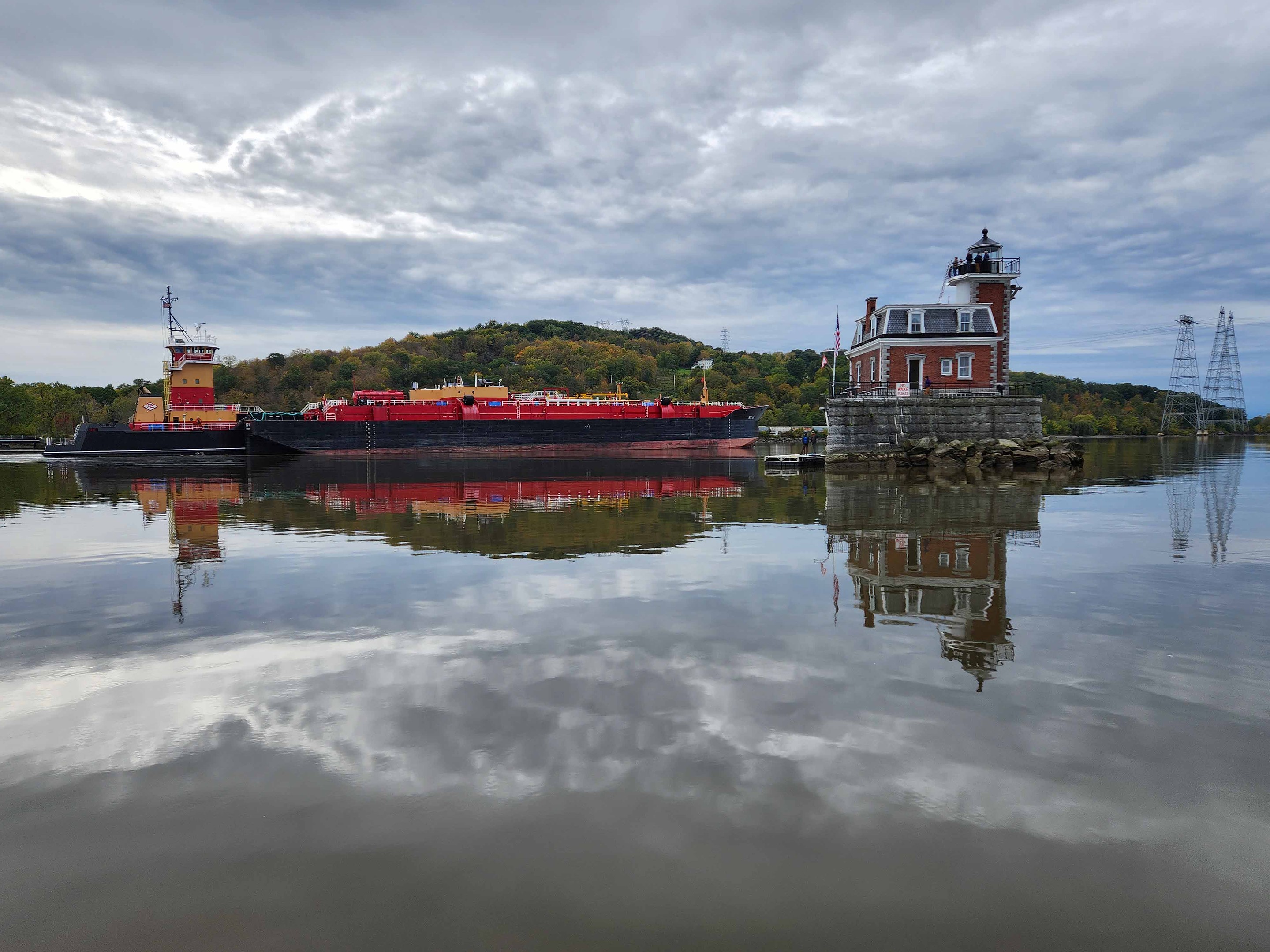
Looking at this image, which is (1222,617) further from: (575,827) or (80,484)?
(80,484)

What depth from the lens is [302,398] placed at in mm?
143875

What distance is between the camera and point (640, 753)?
570 centimetres

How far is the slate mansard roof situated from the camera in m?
40.6

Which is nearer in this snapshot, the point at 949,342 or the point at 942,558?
the point at 942,558

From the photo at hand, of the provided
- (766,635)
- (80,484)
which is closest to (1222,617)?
(766,635)

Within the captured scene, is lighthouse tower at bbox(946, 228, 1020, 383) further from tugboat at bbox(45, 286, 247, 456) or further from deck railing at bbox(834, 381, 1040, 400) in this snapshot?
tugboat at bbox(45, 286, 247, 456)

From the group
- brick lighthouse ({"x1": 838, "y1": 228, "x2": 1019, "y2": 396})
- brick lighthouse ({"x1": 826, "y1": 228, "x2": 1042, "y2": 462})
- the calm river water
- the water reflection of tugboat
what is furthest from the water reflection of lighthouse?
brick lighthouse ({"x1": 838, "y1": 228, "x2": 1019, "y2": 396})

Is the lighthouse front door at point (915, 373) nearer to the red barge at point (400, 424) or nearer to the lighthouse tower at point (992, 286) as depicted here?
the lighthouse tower at point (992, 286)

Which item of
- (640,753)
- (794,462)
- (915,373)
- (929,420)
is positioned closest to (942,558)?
(640,753)

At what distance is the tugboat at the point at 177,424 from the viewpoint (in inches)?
2383

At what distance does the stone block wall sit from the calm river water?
26.2 m

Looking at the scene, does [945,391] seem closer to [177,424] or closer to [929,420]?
[929,420]

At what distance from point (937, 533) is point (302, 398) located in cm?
14754

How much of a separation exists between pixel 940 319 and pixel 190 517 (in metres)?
37.2
